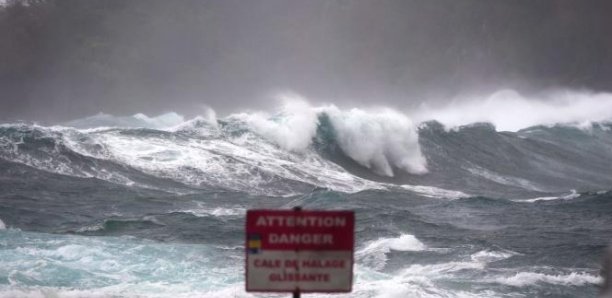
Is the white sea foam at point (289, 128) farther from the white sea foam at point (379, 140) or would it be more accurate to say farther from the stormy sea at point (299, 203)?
the white sea foam at point (379, 140)

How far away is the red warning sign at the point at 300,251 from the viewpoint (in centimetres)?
403

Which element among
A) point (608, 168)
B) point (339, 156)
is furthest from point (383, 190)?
point (608, 168)

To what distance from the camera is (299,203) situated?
18.3 meters

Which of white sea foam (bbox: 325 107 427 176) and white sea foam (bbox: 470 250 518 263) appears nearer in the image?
white sea foam (bbox: 470 250 518 263)

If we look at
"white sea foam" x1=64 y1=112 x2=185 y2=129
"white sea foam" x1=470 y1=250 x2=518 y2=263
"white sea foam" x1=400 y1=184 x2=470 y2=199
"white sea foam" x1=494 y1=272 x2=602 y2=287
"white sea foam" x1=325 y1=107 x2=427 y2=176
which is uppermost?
"white sea foam" x1=64 y1=112 x2=185 y2=129

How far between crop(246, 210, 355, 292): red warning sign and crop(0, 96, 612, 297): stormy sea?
5801mm

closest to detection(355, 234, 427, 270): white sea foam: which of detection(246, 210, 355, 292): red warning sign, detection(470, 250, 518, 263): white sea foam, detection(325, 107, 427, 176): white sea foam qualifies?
detection(470, 250, 518, 263): white sea foam

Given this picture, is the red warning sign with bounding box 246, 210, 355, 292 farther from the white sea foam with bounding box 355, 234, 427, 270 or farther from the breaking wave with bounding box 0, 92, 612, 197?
the breaking wave with bounding box 0, 92, 612, 197

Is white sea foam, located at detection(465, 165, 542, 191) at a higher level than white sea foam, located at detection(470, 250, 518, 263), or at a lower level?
higher

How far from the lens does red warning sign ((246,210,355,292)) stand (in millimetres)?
4027

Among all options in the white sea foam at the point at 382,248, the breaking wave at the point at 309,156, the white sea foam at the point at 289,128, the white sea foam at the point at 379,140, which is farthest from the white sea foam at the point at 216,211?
the white sea foam at the point at 379,140

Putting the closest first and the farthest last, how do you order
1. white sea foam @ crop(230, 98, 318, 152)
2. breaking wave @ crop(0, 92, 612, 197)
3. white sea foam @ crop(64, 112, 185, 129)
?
breaking wave @ crop(0, 92, 612, 197)
white sea foam @ crop(230, 98, 318, 152)
white sea foam @ crop(64, 112, 185, 129)

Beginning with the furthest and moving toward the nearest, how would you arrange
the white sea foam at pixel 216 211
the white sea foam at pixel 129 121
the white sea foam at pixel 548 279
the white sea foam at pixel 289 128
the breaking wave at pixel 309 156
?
the white sea foam at pixel 129 121, the white sea foam at pixel 289 128, the breaking wave at pixel 309 156, the white sea foam at pixel 216 211, the white sea foam at pixel 548 279

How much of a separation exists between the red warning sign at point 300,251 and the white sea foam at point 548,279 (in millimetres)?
7391
